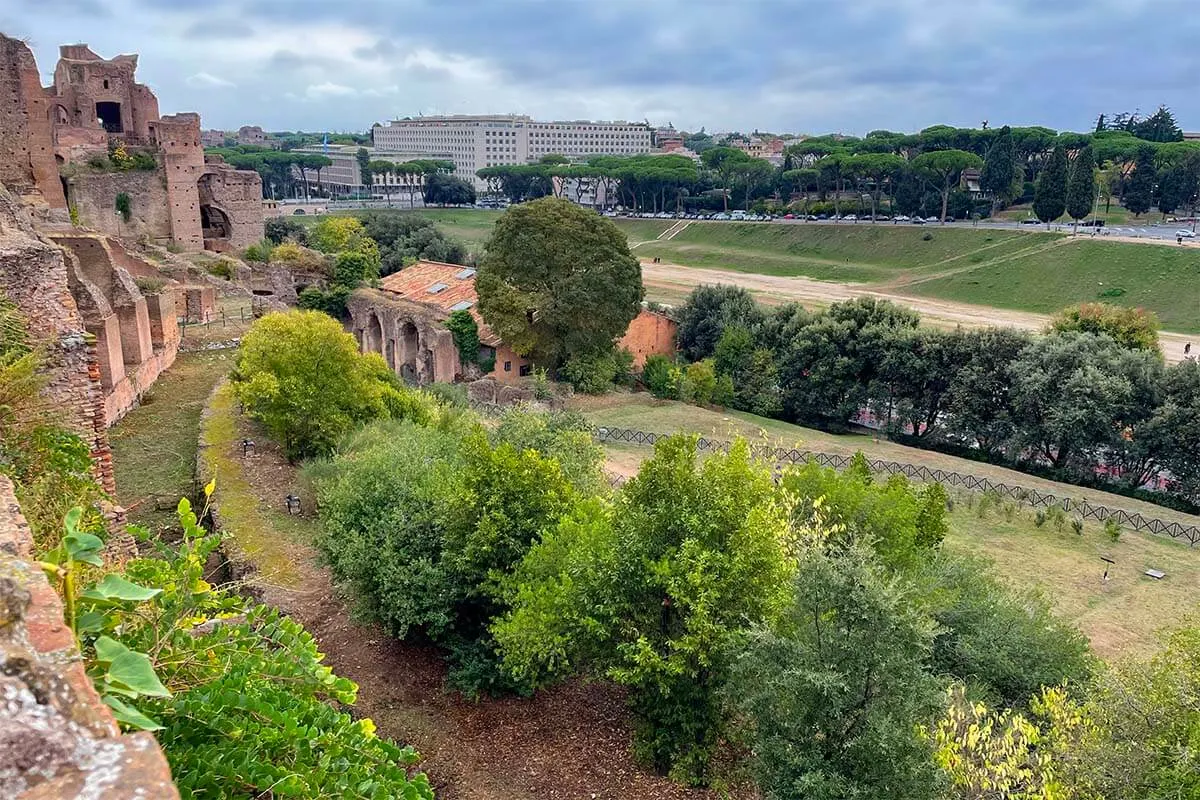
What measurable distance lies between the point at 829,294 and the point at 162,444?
44.0 metres

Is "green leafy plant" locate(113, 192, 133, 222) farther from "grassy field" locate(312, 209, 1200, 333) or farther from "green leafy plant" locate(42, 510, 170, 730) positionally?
"green leafy plant" locate(42, 510, 170, 730)

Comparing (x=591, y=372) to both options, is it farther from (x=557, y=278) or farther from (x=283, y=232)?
(x=283, y=232)

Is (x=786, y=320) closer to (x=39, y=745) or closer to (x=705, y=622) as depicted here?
(x=705, y=622)

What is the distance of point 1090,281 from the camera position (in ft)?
160


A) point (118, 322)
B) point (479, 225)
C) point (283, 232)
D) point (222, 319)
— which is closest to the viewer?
point (118, 322)

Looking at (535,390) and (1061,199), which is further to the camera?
(1061,199)

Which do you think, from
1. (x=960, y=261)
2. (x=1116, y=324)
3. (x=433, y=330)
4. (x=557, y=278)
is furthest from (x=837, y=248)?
(x=433, y=330)

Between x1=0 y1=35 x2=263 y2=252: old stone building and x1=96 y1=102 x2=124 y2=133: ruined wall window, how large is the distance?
5 cm

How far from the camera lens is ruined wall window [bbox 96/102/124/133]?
4306 cm

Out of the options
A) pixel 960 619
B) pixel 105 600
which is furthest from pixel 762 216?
pixel 105 600

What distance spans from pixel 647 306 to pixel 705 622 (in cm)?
3105

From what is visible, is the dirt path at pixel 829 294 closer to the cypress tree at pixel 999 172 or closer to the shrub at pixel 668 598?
the cypress tree at pixel 999 172

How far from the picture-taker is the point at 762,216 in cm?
7875

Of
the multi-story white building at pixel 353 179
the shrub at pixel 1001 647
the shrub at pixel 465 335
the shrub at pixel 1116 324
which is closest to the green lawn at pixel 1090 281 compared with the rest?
the shrub at pixel 1116 324
